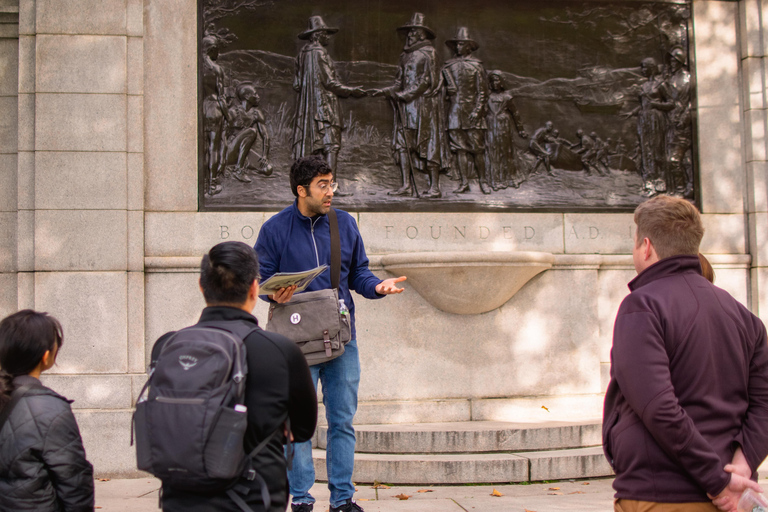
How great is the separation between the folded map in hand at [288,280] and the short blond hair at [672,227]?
1.90 metres

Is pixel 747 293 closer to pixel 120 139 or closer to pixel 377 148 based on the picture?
pixel 377 148

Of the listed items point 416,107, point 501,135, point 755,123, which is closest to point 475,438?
point 501,135

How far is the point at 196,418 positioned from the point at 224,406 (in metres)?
0.09

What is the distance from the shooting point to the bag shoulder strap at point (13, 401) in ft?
9.39

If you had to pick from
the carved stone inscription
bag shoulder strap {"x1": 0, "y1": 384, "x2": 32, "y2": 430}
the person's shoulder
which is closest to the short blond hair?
the person's shoulder

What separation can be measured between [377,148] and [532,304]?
7.36ft

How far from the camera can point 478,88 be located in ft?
25.3

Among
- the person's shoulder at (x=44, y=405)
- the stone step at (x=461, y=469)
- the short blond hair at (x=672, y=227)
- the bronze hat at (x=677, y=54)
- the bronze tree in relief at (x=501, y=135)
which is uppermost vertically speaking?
the bronze hat at (x=677, y=54)

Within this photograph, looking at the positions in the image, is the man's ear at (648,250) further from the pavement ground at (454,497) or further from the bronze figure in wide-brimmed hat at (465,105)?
the bronze figure in wide-brimmed hat at (465,105)

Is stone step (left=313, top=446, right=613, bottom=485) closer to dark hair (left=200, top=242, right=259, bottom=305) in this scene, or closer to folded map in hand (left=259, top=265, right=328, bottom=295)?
folded map in hand (left=259, top=265, right=328, bottom=295)

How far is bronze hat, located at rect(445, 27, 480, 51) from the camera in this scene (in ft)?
25.3

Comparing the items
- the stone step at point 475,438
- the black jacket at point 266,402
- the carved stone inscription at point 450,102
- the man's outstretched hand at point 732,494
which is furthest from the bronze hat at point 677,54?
the black jacket at point 266,402

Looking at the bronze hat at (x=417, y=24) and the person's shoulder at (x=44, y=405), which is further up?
the bronze hat at (x=417, y=24)

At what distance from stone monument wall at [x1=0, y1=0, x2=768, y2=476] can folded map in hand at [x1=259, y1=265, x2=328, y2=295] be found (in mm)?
3019
